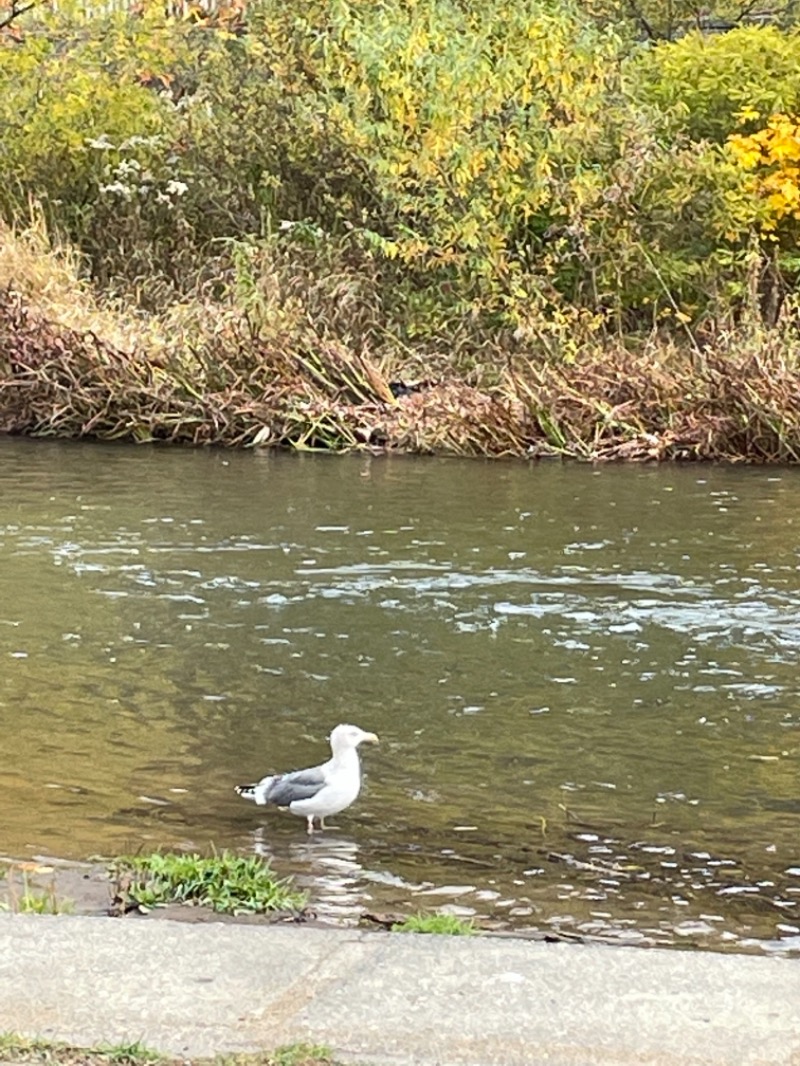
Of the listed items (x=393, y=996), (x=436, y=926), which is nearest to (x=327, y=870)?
(x=436, y=926)

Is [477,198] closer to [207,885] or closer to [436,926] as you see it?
[207,885]

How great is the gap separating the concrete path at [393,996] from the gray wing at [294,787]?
212 centimetres

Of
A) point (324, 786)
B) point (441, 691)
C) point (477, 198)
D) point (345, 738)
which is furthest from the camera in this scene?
point (477, 198)

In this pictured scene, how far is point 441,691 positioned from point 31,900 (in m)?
4.23

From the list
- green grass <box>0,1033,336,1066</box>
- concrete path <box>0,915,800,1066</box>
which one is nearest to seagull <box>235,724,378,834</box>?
concrete path <box>0,915,800,1066</box>

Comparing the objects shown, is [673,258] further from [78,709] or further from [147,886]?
[147,886]

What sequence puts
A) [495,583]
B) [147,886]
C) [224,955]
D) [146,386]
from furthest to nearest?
[146,386] → [495,583] → [147,886] → [224,955]

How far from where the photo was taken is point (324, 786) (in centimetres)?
721

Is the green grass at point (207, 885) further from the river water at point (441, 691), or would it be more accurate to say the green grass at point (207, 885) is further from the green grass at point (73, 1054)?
the green grass at point (73, 1054)

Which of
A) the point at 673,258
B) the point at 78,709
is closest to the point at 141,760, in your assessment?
the point at 78,709

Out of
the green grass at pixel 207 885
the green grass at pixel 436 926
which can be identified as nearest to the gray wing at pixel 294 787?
the green grass at pixel 207 885

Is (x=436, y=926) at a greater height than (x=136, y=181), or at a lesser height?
lesser

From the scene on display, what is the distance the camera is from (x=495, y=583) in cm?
1251

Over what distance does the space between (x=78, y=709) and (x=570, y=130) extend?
14.8 m
